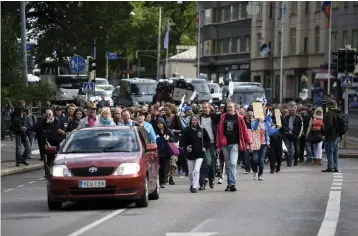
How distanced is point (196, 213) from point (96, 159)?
1.97 metres

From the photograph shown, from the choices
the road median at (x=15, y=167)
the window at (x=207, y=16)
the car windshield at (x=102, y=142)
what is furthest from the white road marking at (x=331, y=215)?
the window at (x=207, y=16)

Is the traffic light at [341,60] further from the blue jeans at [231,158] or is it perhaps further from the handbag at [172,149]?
the blue jeans at [231,158]

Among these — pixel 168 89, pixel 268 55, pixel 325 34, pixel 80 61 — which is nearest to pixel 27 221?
pixel 80 61

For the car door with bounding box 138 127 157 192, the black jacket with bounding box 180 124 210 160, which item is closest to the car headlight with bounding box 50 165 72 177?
the car door with bounding box 138 127 157 192

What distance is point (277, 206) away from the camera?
19469mm

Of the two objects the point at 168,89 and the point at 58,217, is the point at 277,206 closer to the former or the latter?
the point at 58,217

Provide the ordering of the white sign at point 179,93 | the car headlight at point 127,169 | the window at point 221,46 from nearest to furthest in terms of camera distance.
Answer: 1. the car headlight at point 127,169
2. the white sign at point 179,93
3. the window at point 221,46

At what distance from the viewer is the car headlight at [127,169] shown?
1894cm

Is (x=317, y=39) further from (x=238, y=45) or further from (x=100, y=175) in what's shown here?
(x=100, y=175)

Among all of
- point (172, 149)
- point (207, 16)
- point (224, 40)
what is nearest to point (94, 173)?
point (172, 149)

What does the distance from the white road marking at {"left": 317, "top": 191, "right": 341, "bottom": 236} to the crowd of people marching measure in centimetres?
225

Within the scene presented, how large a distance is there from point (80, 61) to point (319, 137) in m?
8.03

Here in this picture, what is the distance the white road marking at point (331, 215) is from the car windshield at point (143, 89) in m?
48.8

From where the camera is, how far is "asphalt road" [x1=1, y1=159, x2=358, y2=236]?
15.8 m
